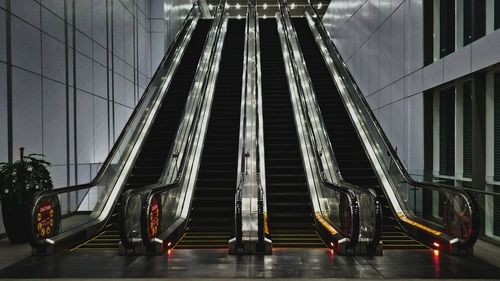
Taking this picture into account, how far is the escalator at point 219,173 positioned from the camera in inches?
332

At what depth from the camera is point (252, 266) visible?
5.91m

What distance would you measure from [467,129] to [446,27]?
209cm

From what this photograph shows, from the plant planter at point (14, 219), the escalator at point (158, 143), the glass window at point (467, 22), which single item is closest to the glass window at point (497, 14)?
the glass window at point (467, 22)

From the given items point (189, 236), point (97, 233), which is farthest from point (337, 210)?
point (97, 233)

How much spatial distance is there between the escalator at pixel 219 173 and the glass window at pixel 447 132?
3.92 meters

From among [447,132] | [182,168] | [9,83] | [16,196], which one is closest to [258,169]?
[182,168]

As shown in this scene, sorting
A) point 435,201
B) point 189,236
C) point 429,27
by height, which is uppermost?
point 429,27

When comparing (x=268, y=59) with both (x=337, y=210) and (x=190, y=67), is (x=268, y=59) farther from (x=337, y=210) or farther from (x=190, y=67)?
(x=337, y=210)

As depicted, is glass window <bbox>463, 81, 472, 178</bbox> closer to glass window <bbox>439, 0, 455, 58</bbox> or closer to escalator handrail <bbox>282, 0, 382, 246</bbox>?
glass window <bbox>439, 0, 455, 58</bbox>

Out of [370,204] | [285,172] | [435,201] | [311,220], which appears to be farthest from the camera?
[285,172]

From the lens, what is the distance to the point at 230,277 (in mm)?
5410

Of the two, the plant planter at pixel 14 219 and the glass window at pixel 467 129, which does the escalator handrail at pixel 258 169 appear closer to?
the glass window at pixel 467 129

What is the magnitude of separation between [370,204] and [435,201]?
1.19 m

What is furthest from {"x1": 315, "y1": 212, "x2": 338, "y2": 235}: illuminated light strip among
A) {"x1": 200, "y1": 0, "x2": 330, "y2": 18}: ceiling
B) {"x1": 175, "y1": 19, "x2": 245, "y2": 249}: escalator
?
{"x1": 200, "y1": 0, "x2": 330, "y2": 18}: ceiling
